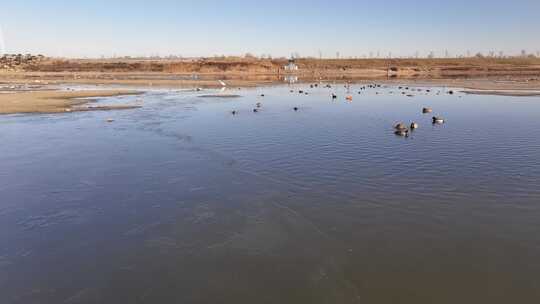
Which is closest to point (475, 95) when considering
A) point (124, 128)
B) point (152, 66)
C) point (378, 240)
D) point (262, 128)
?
point (262, 128)

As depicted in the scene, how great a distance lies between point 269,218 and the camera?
39.4 ft

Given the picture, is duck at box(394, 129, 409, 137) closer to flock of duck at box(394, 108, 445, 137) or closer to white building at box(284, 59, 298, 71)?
flock of duck at box(394, 108, 445, 137)

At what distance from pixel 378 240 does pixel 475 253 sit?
234 cm

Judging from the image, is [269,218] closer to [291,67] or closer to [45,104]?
[45,104]

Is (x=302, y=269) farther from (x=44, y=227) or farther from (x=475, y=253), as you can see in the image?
(x=44, y=227)

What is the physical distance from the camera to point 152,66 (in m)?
128

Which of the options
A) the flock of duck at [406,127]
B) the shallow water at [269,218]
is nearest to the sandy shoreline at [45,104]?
the shallow water at [269,218]

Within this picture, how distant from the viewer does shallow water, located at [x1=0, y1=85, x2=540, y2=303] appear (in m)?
8.59

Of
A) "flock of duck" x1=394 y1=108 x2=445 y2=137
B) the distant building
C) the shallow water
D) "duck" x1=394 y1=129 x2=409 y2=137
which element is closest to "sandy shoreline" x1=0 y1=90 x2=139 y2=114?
the shallow water

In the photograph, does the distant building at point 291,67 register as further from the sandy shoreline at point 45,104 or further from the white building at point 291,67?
the sandy shoreline at point 45,104

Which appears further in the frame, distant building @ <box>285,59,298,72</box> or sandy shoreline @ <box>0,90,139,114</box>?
distant building @ <box>285,59,298,72</box>

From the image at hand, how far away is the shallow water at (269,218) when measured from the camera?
8594mm

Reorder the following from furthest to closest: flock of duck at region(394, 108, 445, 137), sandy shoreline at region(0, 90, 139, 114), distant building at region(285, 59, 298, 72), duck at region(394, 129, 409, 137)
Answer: distant building at region(285, 59, 298, 72) → sandy shoreline at region(0, 90, 139, 114) → flock of duck at region(394, 108, 445, 137) → duck at region(394, 129, 409, 137)

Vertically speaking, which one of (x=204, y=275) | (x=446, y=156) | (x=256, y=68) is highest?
(x=256, y=68)
